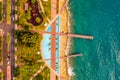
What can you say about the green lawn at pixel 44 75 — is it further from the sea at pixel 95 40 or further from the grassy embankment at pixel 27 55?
the sea at pixel 95 40

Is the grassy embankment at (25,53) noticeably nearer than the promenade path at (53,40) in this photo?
Yes

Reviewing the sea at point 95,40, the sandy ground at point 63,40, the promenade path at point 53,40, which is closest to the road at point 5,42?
the promenade path at point 53,40

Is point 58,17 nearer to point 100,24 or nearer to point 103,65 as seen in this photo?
point 100,24

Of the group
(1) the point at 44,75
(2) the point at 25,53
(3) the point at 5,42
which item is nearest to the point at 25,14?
(3) the point at 5,42

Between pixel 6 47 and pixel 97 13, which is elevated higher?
pixel 97 13

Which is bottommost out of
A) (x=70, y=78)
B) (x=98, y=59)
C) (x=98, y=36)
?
(x=70, y=78)

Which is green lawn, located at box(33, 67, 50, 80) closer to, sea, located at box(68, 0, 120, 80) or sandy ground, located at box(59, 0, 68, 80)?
sandy ground, located at box(59, 0, 68, 80)

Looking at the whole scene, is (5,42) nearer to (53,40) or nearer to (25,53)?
(25,53)

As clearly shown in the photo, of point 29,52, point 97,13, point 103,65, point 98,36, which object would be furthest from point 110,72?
point 29,52

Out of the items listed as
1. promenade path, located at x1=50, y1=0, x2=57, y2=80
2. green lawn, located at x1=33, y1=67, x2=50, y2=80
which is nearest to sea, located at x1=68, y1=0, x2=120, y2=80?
promenade path, located at x1=50, y1=0, x2=57, y2=80
